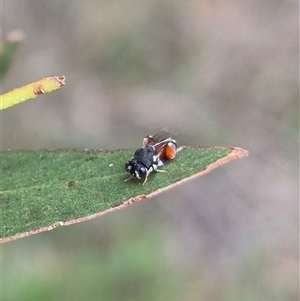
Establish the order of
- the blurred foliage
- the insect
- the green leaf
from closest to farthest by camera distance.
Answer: the green leaf < the insect < the blurred foliage

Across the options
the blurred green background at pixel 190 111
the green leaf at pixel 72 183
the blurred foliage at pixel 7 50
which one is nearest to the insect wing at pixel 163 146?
the green leaf at pixel 72 183

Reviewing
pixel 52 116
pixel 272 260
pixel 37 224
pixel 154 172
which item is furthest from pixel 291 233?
pixel 37 224

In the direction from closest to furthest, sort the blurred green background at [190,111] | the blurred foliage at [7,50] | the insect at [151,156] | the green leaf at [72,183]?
the green leaf at [72,183] < the insect at [151,156] < the blurred foliage at [7,50] < the blurred green background at [190,111]

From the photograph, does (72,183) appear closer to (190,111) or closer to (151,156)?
(151,156)

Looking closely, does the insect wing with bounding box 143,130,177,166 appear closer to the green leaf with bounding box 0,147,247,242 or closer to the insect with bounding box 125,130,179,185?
the insect with bounding box 125,130,179,185

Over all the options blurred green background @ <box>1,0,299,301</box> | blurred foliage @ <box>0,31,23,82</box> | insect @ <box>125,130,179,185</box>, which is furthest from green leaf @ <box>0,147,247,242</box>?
blurred green background @ <box>1,0,299,301</box>

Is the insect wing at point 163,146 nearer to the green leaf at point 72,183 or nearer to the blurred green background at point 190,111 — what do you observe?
the green leaf at point 72,183
